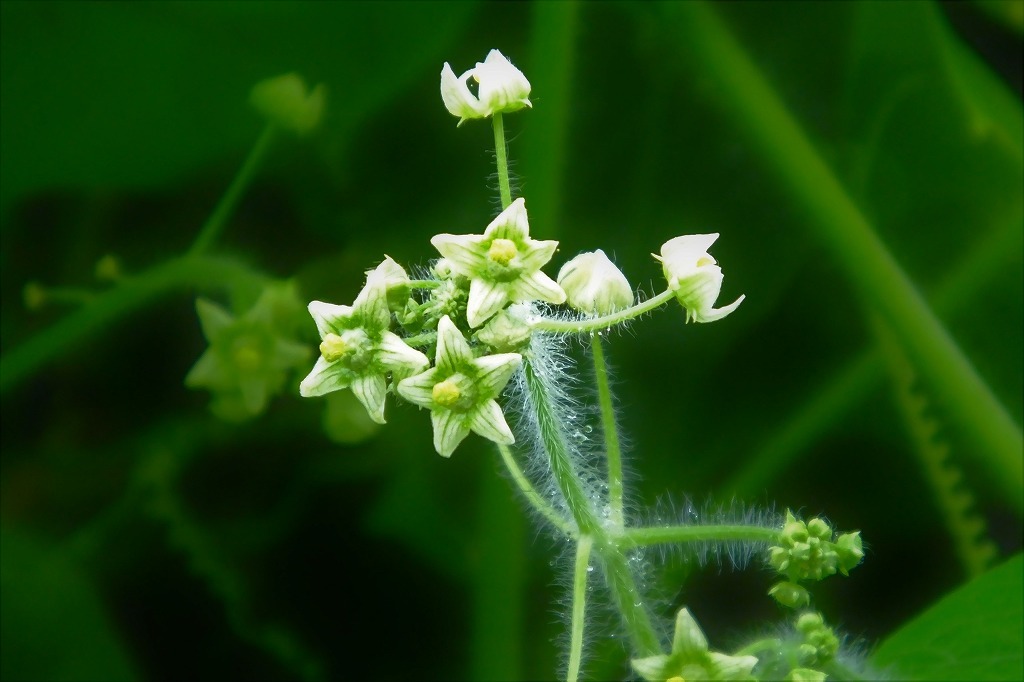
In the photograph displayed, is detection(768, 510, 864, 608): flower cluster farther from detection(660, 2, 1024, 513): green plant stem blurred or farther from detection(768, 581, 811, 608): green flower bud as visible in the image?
detection(660, 2, 1024, 513): green plant stem blurred

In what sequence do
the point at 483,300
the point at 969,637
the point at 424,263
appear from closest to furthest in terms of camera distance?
the point at 483,300 → the point at 969,637 → the point at 424,263

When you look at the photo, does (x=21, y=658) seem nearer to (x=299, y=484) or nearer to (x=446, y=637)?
(x=299, y=484)

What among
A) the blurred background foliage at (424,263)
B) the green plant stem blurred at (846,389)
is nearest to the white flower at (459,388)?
the blurred background foliage at (424,263)

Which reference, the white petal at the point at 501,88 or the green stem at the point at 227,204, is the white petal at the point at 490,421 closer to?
the white petal at the point at 501,88

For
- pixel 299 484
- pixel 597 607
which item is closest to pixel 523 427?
pixel 597 607

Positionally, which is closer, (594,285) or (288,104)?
(594,285)

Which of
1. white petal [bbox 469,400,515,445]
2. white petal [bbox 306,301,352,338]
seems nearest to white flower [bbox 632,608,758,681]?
white petal [bbox 469,400,515,445]

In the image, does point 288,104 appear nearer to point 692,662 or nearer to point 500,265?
point 500,265

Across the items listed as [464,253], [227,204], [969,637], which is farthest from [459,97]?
[969,637]
